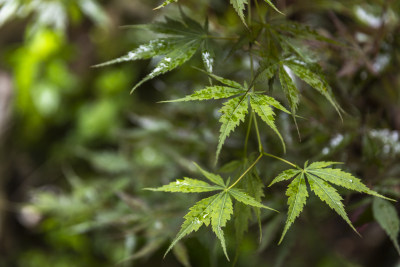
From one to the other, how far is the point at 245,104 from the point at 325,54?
45 cm

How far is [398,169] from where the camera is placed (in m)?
0.95

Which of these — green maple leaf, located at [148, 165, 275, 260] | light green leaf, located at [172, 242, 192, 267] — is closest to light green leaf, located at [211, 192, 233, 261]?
green maple leaf, located at [148, 165, 275, 260]

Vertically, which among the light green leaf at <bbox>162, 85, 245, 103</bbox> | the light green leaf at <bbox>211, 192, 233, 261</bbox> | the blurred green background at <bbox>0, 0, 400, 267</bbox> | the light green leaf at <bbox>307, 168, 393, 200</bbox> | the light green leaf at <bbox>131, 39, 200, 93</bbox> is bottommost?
the blurred green background at <bbox>0, 0, 400, 267</bbox>

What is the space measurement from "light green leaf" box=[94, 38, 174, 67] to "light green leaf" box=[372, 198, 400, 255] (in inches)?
22.6

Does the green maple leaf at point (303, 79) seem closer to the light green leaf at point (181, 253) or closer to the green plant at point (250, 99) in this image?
the green plant at point (250, 99)

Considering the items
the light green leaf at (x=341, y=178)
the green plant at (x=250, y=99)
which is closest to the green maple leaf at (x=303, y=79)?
the green plant at (x=250, y=99)

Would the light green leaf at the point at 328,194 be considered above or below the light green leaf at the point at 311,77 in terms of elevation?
below

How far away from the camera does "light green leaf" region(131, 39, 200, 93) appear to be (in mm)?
648

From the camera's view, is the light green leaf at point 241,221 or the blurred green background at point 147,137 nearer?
the light green leaf at point 241,221

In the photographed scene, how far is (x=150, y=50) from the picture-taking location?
2.34 feet

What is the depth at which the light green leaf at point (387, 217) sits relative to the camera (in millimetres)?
762

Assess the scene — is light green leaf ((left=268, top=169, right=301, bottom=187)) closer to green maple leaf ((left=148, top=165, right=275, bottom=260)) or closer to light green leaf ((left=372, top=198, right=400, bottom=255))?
green maple leaf ((left=148, top=165, right=275, bottom=260))

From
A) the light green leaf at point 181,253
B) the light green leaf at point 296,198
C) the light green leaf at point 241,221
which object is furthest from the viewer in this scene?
the light green leaf at point 181,253

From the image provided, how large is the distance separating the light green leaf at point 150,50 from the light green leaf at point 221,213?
0.30m
